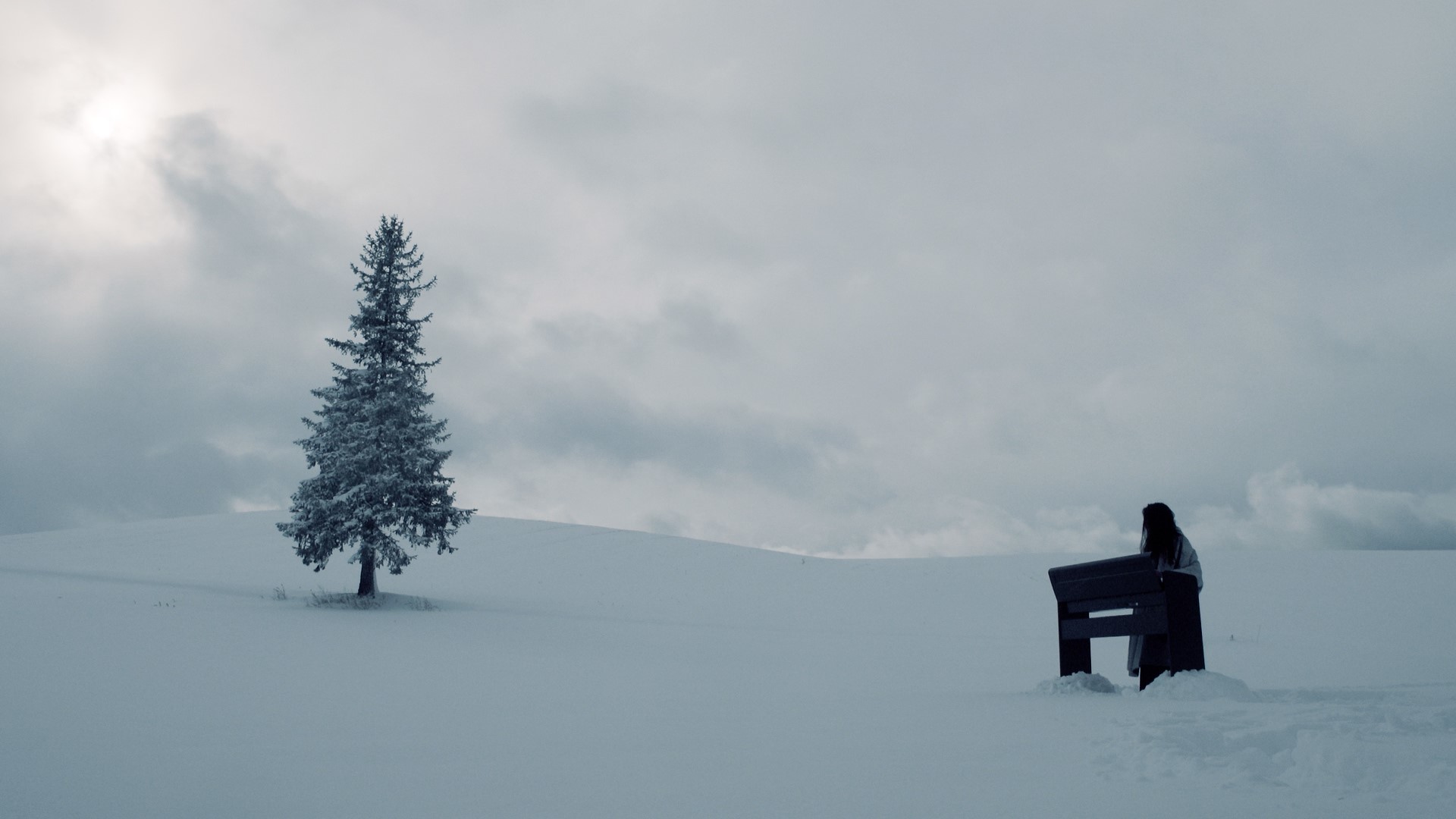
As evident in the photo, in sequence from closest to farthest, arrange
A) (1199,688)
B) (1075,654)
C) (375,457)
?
1. (1199,688)
2. (1075,654)
3. (375,457)

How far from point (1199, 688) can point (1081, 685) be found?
1.26 meters

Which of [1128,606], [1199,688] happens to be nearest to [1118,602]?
[1128,606]

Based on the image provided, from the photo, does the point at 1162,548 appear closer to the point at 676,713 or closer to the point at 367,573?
the point at 676,713

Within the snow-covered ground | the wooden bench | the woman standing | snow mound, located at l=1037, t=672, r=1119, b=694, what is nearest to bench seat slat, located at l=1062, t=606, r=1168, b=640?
the wooden bench

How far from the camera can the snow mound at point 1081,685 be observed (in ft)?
23.1

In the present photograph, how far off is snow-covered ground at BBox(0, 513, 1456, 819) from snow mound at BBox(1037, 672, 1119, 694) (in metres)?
0.03

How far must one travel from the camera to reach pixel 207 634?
11328mm

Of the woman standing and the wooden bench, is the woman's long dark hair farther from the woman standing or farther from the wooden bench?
the wooden bench

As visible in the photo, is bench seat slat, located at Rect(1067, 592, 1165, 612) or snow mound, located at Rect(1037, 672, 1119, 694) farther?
snow mound, located at Rect(1037, 672, 1119, 694)

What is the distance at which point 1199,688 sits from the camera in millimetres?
5938

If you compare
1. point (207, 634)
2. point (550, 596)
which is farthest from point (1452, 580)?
point (207, 634)

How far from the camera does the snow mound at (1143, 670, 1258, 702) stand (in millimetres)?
5836

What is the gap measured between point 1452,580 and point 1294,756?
76.5ft

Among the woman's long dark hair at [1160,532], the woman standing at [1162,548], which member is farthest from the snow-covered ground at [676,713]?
the woman's long dark hair at [1160,532]
